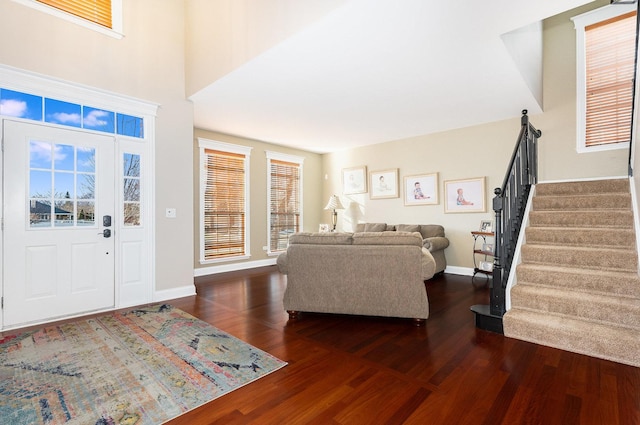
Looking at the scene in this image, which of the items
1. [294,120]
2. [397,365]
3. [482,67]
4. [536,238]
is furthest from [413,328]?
[294,120]

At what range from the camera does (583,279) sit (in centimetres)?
271

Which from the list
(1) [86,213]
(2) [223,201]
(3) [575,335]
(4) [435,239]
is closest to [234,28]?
(1) [86,213]

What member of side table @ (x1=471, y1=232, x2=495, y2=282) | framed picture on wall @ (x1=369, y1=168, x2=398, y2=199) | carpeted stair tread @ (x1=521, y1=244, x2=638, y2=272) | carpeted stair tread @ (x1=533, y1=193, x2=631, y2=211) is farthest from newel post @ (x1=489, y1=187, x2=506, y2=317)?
framed picture on wall @ (x1=369, y1=168, x2=398, y2=199)

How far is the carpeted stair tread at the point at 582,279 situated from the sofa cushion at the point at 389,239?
3.66 feet

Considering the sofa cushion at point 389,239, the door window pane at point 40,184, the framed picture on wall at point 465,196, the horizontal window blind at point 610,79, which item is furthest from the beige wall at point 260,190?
the horizontal window blind at point 610,79

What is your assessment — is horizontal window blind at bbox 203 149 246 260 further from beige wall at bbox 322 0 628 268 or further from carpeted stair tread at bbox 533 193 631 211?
carpeted stair tread at bbox 533 193 631 211

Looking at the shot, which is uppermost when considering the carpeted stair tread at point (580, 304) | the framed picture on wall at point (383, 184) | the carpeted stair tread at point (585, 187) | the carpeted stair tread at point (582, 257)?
the framed picture on wall at point (383, 184)

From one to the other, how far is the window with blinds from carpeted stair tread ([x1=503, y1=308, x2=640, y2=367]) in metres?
4.92

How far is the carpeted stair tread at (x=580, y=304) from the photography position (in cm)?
238

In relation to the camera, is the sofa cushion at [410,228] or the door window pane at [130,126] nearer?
the door window pane at [130,126]

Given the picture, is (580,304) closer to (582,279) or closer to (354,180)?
(582,279)

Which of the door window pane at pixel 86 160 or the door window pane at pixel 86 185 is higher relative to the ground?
the door window pane at pixel 86 160

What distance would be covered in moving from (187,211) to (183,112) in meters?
1.38

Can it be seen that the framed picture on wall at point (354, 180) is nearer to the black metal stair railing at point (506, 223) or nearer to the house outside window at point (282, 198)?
the house outside window at point (282, 198)
